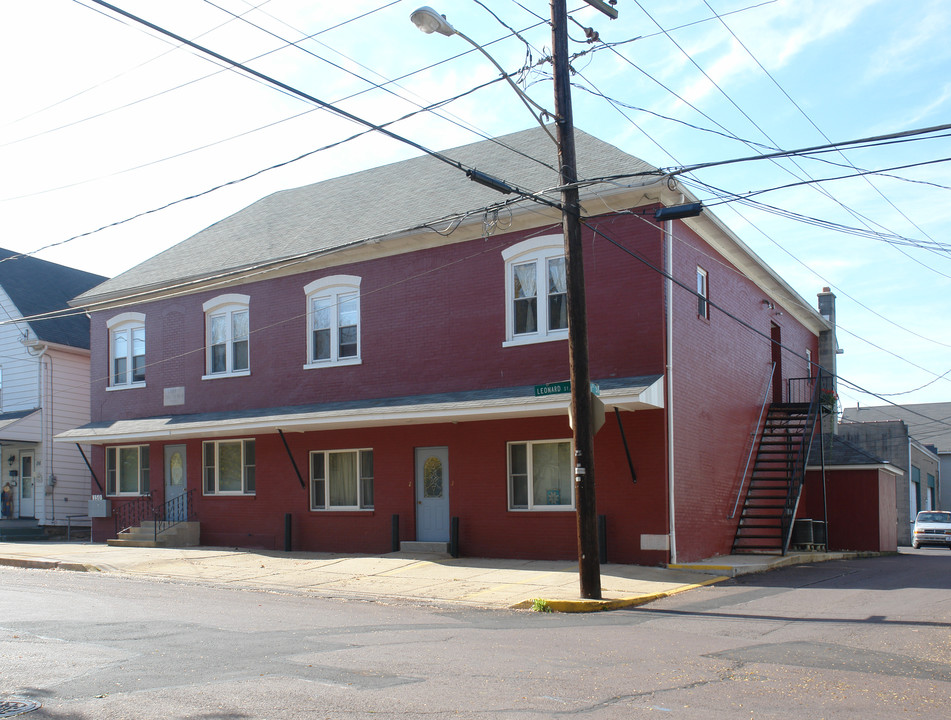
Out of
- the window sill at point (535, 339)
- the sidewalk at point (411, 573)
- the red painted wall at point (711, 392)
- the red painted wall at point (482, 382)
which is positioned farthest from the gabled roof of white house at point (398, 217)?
the sidewalk at point (411, 573)

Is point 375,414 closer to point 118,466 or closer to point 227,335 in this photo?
point 227,335

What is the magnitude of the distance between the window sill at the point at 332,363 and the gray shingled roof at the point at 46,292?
11.7m

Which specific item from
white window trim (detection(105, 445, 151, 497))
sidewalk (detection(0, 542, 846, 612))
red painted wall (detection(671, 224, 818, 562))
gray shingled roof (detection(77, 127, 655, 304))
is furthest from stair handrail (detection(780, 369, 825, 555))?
white window trim (detection(105, 445, 151, 497))

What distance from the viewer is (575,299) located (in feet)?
44.6

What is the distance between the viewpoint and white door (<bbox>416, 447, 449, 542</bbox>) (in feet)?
64.0

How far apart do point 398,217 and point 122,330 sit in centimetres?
988

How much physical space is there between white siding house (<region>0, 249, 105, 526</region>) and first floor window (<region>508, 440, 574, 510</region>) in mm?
17560

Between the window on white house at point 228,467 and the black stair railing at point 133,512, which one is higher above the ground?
the window on white house at point 228,467

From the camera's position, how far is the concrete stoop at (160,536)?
74.3 ft

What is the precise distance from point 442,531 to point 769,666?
1183cm

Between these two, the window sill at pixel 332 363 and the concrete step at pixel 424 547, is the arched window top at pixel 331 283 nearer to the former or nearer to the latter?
the window sill at pixel 332 363

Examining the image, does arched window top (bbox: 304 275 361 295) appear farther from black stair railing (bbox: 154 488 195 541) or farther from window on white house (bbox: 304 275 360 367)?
black stair railing (bbox: 154 488 195 541)

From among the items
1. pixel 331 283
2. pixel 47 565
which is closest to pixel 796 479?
pixel 331 283

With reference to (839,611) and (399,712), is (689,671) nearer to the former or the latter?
(399,712)
